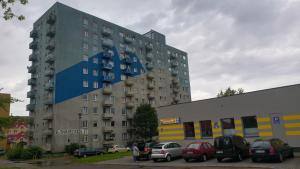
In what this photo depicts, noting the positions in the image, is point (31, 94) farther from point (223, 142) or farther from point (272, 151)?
Answer: point (272, 151)

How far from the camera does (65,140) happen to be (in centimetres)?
4994

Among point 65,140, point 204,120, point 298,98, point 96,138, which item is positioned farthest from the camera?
point 96,138

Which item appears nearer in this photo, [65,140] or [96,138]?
[65,140]

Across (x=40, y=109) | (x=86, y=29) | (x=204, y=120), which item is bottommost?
(x=204, y=120)

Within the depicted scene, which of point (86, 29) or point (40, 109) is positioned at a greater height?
point (86, 29)

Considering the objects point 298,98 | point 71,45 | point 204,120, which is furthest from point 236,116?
point 71,45

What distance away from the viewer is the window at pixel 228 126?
26.5 m

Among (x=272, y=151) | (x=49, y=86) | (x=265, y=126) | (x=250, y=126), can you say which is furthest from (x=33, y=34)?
(x=272, y=151)

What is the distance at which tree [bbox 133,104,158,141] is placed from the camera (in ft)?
196

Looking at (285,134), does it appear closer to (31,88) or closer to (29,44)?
(31,88)

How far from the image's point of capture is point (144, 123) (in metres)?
59.7

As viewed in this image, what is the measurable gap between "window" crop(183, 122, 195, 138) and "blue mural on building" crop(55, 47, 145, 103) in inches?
1154

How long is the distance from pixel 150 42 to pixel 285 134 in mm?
55526

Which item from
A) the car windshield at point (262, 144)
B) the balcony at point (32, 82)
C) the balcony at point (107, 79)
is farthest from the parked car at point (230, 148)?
the balcony at point (32, 82)
